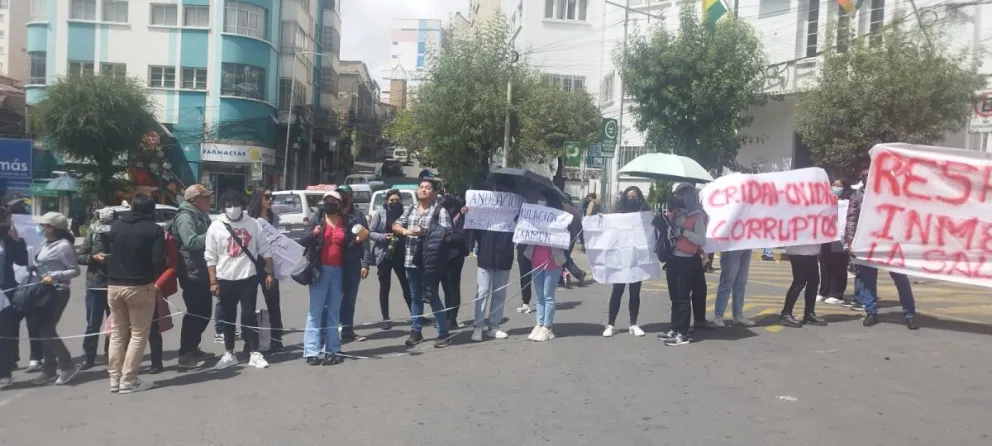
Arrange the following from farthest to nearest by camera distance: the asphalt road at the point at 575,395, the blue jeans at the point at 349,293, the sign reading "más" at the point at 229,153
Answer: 1. the sign reading "más" at the point at 229,153
2. the blue jeans at the point at 349,293
3. the asphalt road at the point at 575,395

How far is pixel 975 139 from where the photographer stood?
23.9 m

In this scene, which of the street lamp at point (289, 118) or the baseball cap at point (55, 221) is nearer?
the baseball cap at point (55, 221)

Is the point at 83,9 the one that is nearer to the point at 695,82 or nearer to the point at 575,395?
the point at 695,82

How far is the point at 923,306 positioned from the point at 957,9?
1585 centimetres

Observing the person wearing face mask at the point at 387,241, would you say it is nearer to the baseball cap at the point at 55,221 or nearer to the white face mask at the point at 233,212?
the white face mask at the point at 233,212

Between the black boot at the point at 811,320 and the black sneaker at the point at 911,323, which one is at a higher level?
the black sneaker at the point at 911,323

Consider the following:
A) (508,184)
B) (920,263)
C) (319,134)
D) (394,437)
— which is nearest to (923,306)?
(920,263)

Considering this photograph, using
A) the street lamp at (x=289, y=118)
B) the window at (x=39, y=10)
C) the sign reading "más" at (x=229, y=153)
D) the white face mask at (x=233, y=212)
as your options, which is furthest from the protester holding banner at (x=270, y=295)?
the window at (x=39, y=10)

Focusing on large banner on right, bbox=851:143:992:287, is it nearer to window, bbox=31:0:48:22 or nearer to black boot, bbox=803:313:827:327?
black boot, bbox=803:313:827:327

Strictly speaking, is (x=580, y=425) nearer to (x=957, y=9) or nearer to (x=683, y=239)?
(x=683, y=239)

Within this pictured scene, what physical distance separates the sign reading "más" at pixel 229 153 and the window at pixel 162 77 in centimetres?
368

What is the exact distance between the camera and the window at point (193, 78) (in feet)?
140

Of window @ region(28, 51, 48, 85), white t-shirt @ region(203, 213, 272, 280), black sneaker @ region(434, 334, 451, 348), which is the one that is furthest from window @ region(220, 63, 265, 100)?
white t-shirt @ region(203, 213, 272, 280)

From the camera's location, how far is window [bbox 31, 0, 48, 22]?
1671 inches
